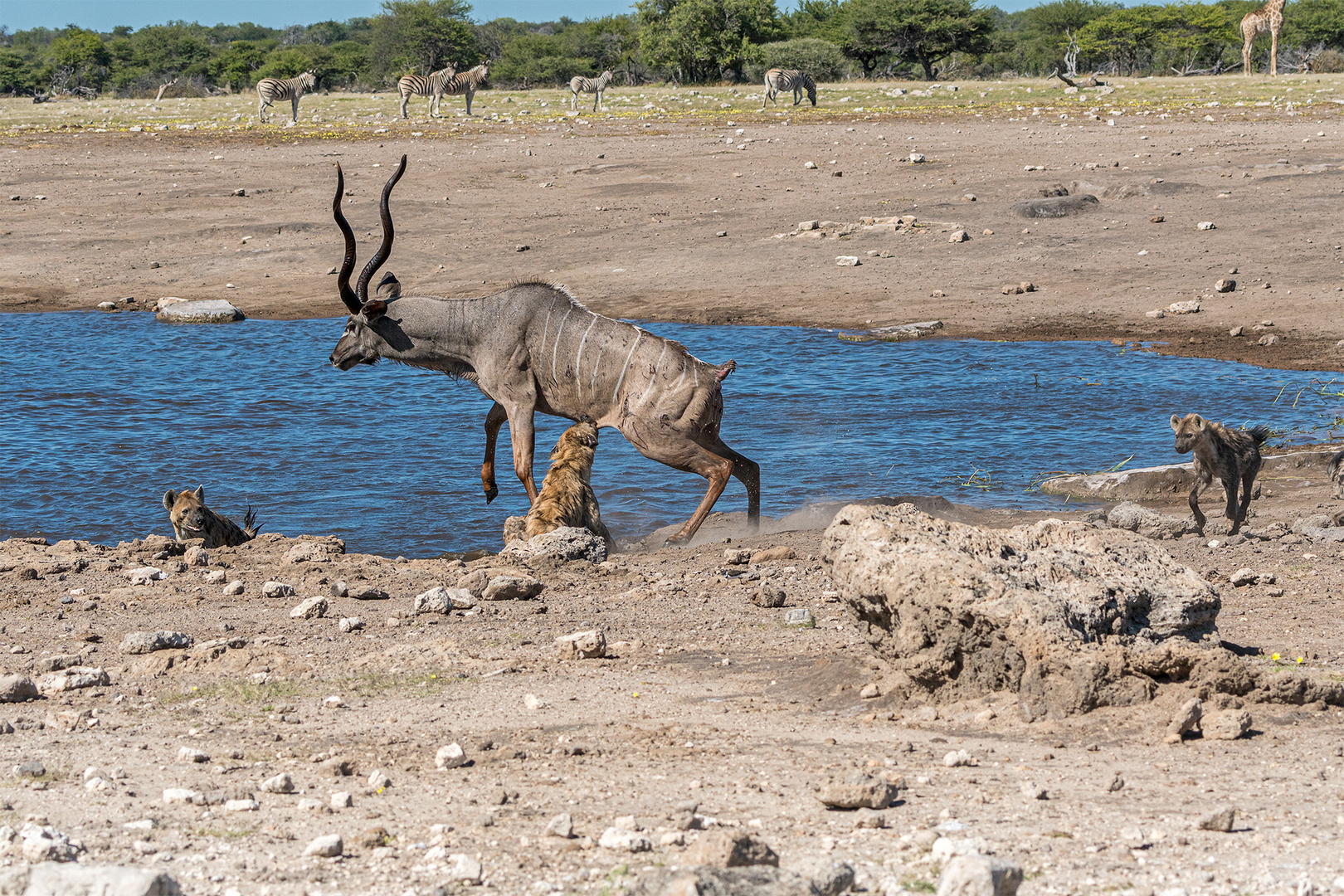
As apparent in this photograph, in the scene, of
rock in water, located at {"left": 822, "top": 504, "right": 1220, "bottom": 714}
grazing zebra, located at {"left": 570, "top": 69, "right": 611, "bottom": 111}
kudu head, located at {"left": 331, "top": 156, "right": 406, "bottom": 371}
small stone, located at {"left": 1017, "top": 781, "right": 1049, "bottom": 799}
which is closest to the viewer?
small stone, located at {"left": 1017, "top": 781, "right": 1049, "bottom": 799}

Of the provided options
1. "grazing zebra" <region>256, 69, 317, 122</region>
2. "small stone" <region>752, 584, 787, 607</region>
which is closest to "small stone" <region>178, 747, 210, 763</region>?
"small stone" <region>752, 584, 787, 607</region>

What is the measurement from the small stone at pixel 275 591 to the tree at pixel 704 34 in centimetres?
4611

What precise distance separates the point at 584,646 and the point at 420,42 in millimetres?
57076

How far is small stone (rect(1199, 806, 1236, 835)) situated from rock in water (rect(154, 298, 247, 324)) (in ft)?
51.0

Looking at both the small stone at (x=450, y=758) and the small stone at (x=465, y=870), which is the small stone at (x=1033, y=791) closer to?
the small stone at (x=465, y=870)

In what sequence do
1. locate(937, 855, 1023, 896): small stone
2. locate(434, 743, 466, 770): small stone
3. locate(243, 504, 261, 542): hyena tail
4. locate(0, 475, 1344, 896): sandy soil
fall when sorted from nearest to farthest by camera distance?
locate(937, 855, 1023, 896): small stone, locate(0, 475, 1344, 896): sandy soil, locate(434, 743, 466, 770): small stone, locate(243, 504, 261, 542): hyena tail

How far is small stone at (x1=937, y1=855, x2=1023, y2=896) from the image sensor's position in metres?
3.37

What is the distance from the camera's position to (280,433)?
12422mm

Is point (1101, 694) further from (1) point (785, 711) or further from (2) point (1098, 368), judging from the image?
(2) point (1098, 368)

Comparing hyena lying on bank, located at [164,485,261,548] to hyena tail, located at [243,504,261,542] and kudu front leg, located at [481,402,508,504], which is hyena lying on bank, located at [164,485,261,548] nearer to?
hyena tail, located at [243,504,261,542]

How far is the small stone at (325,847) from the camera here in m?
3.82

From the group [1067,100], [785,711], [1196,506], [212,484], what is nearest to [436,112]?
[1067,100]

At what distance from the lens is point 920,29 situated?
5578 cm

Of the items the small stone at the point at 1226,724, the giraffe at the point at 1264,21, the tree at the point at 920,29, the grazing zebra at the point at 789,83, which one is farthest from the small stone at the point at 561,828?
the tree at the point at 920,29
